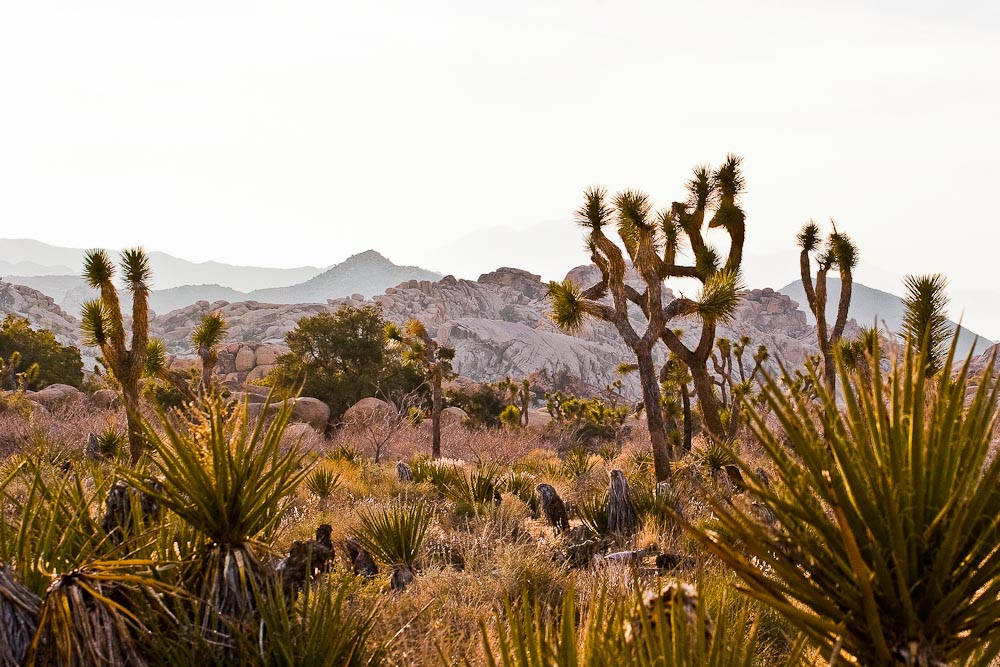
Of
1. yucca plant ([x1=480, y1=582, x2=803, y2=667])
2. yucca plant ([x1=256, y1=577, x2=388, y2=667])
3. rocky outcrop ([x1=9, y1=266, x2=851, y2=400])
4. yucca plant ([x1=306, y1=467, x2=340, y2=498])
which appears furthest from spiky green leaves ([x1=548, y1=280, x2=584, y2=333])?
rocky outcrop ([x1=9, y1=266, x2=851, y2=400])

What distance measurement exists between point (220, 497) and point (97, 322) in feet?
38.5

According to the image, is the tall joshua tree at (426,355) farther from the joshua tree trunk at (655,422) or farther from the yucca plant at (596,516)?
the yucca plant at (596,516)

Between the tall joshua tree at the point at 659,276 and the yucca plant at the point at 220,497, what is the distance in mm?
10747

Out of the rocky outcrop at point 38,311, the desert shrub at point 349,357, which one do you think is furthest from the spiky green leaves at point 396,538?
the rocky outcrop at point 38,311

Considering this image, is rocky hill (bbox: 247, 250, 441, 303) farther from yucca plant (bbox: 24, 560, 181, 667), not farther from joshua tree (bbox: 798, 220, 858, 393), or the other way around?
yucca plant (bbox: 24, 560, 181, 667)

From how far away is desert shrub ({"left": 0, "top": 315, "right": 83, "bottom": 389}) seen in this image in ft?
105

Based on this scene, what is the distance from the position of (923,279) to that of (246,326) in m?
70.5

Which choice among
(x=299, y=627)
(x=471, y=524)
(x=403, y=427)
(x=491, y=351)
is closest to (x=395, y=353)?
(x=403, y=427)

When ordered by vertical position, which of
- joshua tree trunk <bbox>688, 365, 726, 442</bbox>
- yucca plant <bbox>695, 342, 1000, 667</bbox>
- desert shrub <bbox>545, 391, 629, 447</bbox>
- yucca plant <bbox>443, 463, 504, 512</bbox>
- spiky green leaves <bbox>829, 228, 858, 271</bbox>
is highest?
spiky green leaves <bbox>829, 228, 858, 271</bbox>

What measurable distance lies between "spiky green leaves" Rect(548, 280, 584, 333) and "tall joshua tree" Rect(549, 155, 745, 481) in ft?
0.07

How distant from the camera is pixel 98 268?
12500 millimetres

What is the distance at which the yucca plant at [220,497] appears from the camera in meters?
2.64

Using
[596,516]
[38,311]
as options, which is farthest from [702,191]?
[38,311]

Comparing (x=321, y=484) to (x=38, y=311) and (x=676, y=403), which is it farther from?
(x=38, y=311)
